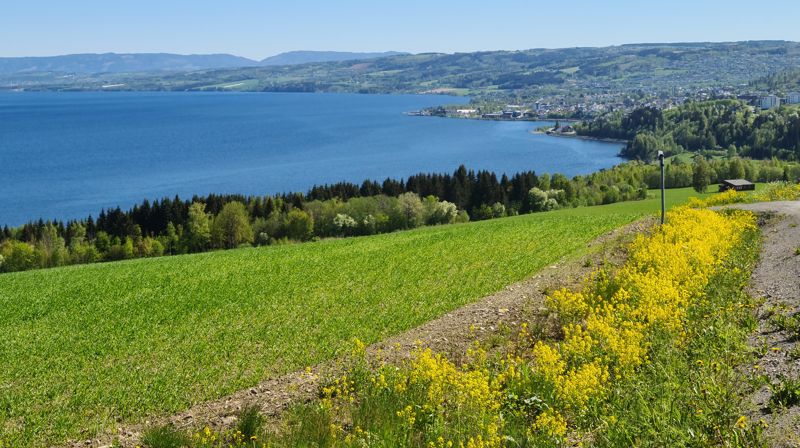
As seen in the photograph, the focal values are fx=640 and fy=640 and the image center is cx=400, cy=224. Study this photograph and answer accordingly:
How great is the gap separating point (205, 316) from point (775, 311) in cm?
1664

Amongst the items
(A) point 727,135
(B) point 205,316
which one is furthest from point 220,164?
(B) point 205,316

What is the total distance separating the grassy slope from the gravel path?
8668 millimetres

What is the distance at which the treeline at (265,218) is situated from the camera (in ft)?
209

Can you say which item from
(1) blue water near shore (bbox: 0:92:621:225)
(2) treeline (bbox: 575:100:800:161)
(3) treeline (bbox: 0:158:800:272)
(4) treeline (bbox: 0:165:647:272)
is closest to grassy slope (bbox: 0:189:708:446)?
(4) treeline (bbox: 0:165:647:272)

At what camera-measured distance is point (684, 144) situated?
576 feet

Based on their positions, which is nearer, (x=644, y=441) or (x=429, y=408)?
(x=644, y=441)

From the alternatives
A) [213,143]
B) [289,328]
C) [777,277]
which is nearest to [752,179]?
[777,277]

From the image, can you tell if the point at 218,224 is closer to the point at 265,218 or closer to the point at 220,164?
the point at 265,218

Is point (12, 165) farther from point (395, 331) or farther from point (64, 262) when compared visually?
point (395, 331)

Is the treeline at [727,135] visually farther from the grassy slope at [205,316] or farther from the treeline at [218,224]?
the grassy slope at [205,316]

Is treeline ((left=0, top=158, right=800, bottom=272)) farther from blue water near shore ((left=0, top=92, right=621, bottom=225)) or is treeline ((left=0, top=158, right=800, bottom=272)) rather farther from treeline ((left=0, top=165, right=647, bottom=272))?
blue water near shore ((left=0, top=92, right=621, bottom=225))

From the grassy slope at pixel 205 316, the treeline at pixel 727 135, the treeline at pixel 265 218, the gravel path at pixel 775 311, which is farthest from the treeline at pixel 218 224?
the treeline at pixel 727 135

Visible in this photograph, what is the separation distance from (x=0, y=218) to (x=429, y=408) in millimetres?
108416

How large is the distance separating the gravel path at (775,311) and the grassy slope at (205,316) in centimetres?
867
